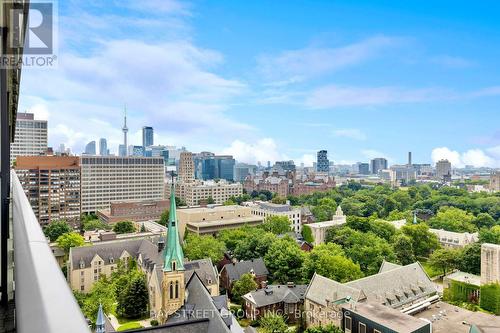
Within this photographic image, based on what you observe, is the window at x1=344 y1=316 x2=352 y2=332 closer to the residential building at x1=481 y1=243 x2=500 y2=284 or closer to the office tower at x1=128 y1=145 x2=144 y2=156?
the residential building at x1=481 y1=243 x2=500 y2=284

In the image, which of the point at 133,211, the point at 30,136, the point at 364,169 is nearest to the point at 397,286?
the point at 133,211

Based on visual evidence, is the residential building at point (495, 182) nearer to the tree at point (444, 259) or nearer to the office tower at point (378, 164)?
the tree at point (444, 259)

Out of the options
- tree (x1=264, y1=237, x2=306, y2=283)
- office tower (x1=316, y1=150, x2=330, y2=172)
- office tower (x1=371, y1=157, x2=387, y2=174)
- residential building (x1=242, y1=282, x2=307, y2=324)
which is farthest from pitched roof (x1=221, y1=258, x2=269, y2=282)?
office tower (x1=371, y1=157, x2=387, y2=174)

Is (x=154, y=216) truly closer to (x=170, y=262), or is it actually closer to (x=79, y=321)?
(x=170, y=262)

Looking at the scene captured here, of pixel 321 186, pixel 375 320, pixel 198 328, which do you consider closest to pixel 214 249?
pixel 375 320

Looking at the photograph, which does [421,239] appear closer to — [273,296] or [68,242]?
[273,296]

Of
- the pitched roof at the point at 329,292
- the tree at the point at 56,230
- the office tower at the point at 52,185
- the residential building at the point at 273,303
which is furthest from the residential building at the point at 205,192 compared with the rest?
the pitched roof at the point at 329,292
